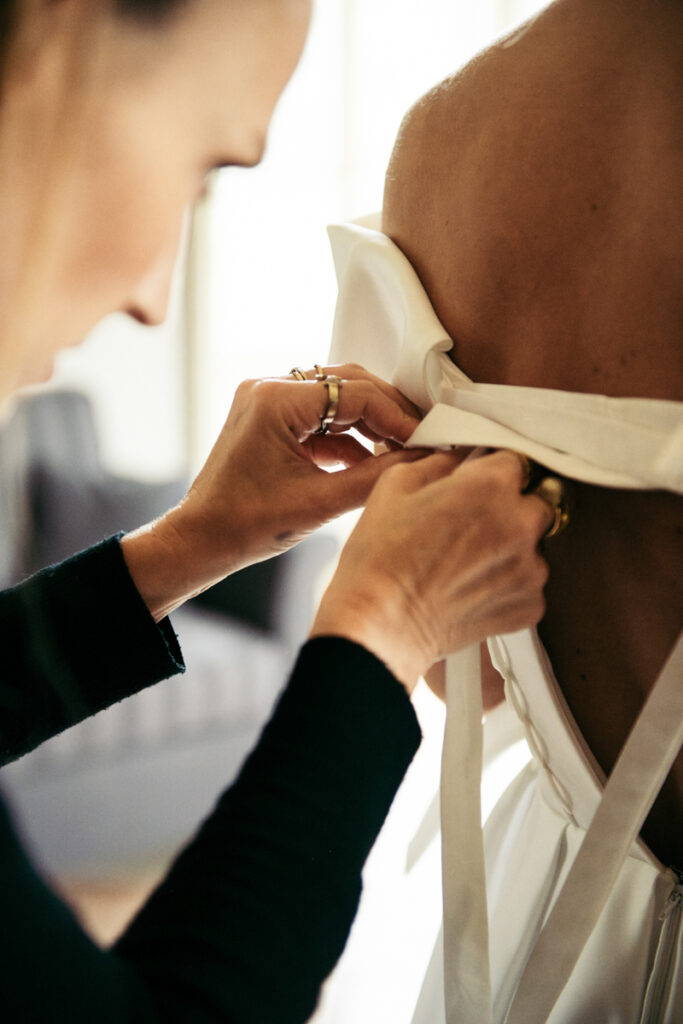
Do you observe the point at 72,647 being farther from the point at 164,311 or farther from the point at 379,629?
the point at 164,311

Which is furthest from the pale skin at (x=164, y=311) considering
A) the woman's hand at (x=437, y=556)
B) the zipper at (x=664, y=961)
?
the zipper at (x=664, y=961)

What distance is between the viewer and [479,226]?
553mm

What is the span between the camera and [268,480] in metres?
0.63

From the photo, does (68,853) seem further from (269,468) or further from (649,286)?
(649,286)

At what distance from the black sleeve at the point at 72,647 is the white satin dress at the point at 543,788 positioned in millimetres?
272

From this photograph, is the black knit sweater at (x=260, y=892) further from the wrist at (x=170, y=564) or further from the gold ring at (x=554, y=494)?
the wrist at (x=170, y=564)

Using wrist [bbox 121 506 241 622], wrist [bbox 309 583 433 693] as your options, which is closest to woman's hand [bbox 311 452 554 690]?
wrist [bbox 309 583 433 693]

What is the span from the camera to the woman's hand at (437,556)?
0.45 m

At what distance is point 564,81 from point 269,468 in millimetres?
336

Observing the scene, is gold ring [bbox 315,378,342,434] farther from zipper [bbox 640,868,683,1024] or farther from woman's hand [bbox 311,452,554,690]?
zipper [bbox 640,868,683,1024]

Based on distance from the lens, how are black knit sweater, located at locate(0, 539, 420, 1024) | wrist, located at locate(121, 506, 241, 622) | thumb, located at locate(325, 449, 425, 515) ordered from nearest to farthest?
black knit sweater, located at locate(0, 539, 420, 1024)
thumb, located at locate(325, 449, 425, 515)
wrist, located at locate(121, 506, 241, 622)

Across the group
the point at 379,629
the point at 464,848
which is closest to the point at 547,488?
the point at 379,629

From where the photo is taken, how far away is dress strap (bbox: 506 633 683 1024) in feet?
1.50

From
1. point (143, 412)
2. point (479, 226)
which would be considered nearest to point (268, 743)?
point (479, 226)
